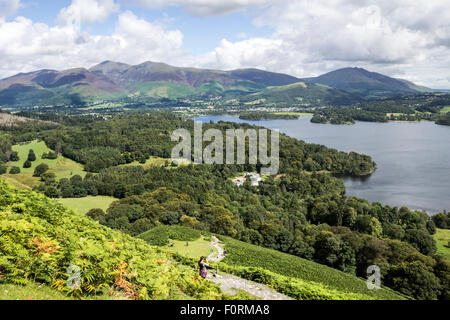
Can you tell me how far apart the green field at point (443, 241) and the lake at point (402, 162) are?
1011cm

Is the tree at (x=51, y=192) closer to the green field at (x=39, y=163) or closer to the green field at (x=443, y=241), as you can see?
the green field at (x=39, y=163)

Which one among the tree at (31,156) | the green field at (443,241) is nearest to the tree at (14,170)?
the tree at (31,156)

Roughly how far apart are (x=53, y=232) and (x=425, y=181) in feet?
298

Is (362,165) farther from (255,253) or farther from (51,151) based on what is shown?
(51,151)

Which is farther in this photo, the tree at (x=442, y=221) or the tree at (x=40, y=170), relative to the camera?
the tree at (x=40, y=170)

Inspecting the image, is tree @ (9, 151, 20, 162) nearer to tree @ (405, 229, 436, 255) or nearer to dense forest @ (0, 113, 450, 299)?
dense forest @ (0, 113, 450, 299)

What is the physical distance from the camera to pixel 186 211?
41.3 meters

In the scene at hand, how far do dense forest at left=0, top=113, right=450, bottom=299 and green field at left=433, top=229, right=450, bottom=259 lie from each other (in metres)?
1.92

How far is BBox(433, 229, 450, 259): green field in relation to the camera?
44.2m

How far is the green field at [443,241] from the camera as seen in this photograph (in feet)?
145

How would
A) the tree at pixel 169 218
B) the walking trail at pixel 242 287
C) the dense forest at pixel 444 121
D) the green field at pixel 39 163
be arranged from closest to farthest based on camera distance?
the walking trail at pixel 242 287
the tree at pixel 169 218
the green field at pixel 39 163
the dense forest at pixel 444 121

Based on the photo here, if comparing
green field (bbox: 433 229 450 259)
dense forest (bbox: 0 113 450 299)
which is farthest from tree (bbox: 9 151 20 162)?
green field (bbox: 433 229 450 259)
